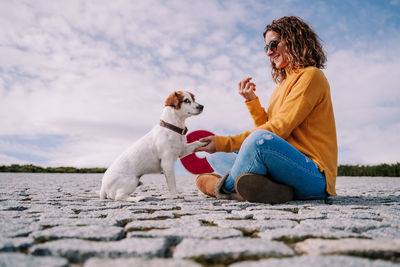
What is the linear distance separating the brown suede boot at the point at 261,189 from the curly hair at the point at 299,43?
1412 millimetres

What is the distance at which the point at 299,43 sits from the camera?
369 centimetres

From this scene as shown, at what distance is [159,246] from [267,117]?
3397 millimetres

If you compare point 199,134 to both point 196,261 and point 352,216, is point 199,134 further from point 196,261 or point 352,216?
point 196,261

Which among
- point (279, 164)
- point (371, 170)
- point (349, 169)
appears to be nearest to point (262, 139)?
point (279, 164)

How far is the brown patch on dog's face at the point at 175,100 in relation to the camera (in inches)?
181

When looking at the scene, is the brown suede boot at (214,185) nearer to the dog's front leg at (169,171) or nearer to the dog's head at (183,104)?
the dog's front leg at (169,171)

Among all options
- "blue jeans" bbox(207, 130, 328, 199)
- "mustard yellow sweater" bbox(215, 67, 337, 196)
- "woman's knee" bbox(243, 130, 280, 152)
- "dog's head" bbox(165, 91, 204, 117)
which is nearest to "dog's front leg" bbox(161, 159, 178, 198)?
"dog's head" bbox(165, 91, 204, 117)

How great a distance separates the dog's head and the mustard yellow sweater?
1.19 m

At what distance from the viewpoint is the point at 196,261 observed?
1218 mm

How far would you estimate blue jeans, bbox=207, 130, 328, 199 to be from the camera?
3.03m

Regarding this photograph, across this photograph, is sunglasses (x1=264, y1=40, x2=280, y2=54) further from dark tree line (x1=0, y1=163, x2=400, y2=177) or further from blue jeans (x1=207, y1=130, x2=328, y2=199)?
dark tree line (x1=0, y1=163, x2=400, y2=177)

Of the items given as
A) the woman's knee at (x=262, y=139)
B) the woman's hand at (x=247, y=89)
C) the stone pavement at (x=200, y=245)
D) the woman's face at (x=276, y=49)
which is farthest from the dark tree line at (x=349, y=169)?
the stone pavement at (x=200, y=245)

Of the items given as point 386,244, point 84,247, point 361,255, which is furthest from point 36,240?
point 386,244

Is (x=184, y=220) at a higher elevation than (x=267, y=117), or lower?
lower
